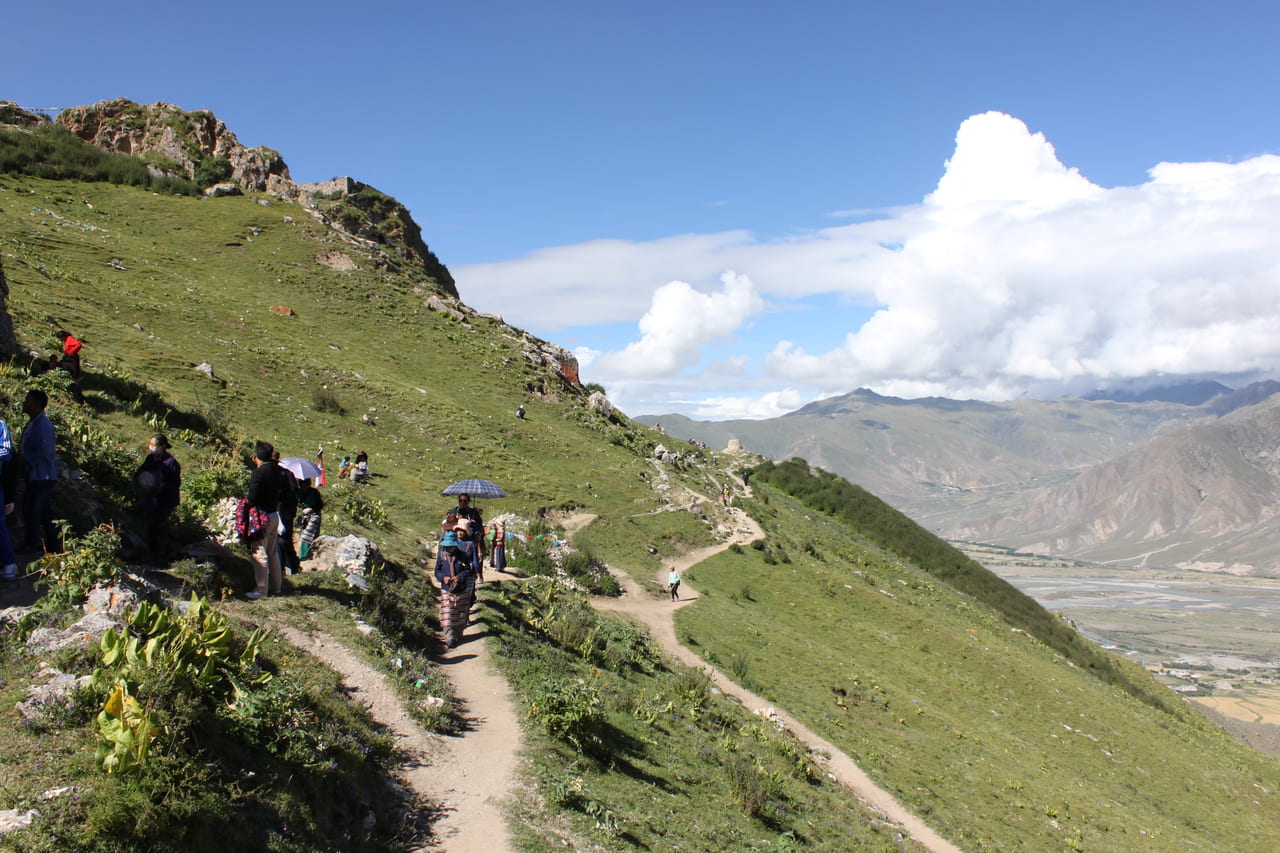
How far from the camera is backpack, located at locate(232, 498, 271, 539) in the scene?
12000 millimetres

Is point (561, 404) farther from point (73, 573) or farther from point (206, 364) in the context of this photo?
point (73, 573)

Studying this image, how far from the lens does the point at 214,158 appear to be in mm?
67875

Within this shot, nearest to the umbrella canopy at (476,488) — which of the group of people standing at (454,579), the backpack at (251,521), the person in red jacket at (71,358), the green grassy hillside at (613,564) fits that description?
the green grassy hillside at (613,564)

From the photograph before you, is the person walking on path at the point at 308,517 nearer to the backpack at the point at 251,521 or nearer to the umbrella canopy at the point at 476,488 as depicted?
the backpack at the point at 251,521

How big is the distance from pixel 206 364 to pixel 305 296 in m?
20.2

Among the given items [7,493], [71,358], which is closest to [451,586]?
[7,493]

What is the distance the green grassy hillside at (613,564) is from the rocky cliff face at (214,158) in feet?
22.0

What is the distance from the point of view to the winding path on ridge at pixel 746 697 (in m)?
15.5

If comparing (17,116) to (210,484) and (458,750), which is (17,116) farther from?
(458,750)

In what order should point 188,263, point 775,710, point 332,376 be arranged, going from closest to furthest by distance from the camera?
point 775,710
point 332,376
point 188,263

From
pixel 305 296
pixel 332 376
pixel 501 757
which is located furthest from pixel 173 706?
pixel 305 296

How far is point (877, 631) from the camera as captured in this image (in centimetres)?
3325

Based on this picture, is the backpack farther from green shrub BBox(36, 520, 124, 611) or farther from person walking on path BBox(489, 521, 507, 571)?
person walking on path BBox(489, 521, 507, 571)

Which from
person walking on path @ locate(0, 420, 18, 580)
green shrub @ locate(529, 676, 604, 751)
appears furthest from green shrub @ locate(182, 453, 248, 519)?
green shrub @ locate(529, 676, 604, 751)
